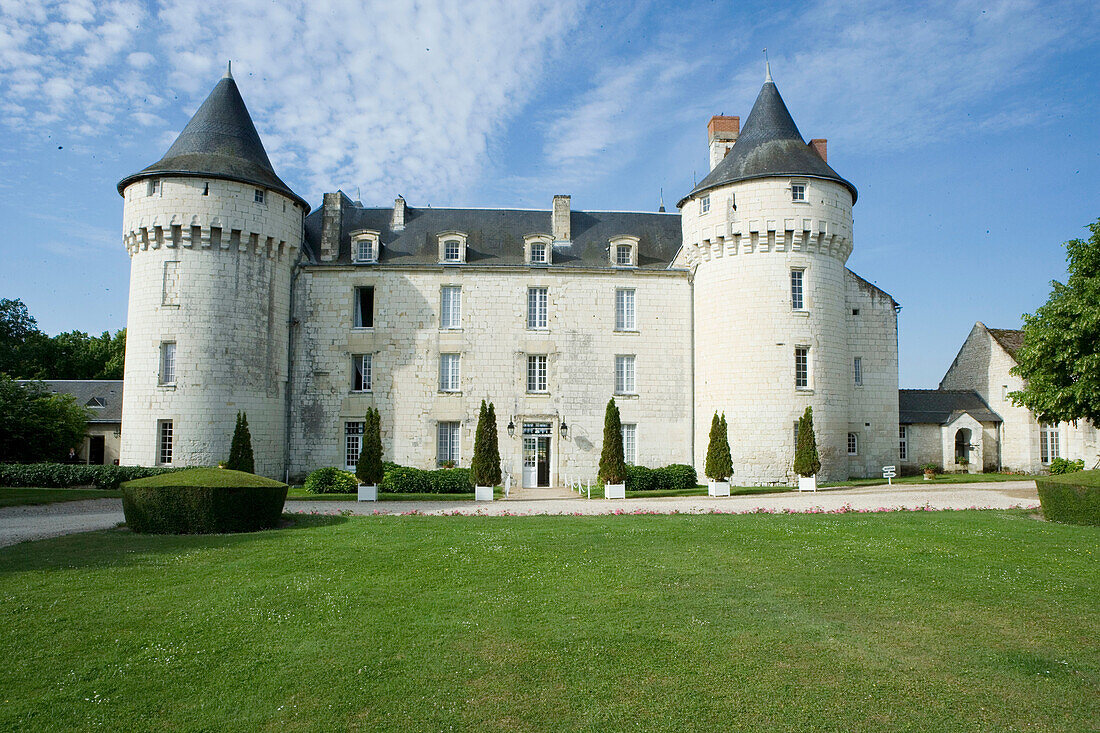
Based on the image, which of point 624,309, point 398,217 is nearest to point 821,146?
point 624,309

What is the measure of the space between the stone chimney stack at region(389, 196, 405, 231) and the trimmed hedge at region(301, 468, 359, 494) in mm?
10904

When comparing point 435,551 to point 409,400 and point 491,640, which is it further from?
point 409,400

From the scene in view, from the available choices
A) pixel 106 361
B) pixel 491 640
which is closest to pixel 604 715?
pixel 491 640

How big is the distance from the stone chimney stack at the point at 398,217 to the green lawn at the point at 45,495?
46.6 feet

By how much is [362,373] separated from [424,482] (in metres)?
5.88

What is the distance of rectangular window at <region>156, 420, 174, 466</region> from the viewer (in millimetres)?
24234

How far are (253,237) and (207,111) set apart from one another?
207 inches

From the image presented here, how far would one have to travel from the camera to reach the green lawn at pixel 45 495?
18.4 m

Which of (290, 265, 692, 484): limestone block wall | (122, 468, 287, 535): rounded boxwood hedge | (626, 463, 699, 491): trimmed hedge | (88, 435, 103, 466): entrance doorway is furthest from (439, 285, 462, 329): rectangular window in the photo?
(88, 435, 103, 466): entrance doorway

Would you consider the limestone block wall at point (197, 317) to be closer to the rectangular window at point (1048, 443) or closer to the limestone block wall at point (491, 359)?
the limestone block wall at point (491, 359)

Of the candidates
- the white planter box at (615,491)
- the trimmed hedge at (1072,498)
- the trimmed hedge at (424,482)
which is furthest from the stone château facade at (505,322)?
the trimmed hedge at (1072,498)

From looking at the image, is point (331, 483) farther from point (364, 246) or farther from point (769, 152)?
point (769, 152)

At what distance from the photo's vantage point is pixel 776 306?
2520cm

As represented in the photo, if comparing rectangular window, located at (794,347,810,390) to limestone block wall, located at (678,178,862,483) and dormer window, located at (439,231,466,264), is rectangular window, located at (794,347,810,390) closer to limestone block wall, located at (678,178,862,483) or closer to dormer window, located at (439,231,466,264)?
limestone block wall, located at (678,178,862,483)
